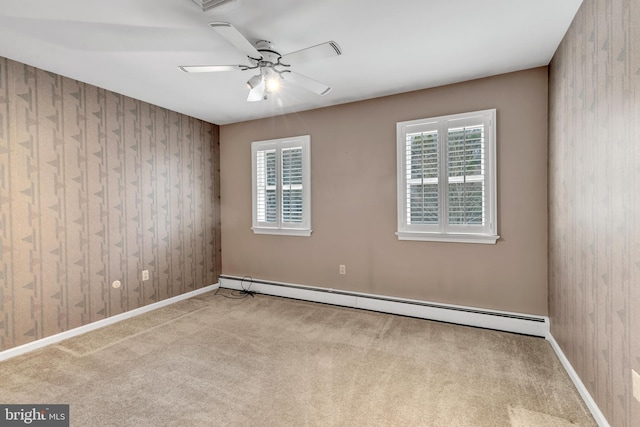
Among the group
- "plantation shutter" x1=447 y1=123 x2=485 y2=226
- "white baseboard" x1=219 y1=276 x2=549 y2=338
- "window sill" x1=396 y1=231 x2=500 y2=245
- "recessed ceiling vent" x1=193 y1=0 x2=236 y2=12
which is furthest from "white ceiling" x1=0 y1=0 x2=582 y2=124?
"white baseboard" x1=219 y1=276 x2=549 y2=338

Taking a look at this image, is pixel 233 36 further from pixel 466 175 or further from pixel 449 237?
pixel 449 237

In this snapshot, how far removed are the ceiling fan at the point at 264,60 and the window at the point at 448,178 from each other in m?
1.37

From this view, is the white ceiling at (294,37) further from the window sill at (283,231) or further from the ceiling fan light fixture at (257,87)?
the window sill at (283,231)

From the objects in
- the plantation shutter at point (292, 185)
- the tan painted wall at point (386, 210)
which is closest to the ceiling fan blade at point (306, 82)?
the tan painted wall at point (386, 210)

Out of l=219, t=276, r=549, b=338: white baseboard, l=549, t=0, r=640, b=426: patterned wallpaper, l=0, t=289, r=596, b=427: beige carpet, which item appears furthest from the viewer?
l=219, t=276, r=549, b=338: white baseboard

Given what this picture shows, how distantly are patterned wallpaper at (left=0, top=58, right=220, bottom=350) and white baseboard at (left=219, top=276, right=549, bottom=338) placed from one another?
130 centimetres

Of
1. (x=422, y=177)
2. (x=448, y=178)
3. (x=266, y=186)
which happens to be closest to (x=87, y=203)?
(x=266, y=186)

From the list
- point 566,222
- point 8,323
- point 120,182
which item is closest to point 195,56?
point 120,182

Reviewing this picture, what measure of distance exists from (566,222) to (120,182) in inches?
171

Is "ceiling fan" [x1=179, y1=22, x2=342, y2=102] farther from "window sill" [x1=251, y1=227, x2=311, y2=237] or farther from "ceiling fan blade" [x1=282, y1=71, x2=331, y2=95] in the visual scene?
"window sill" [x1=251, y1=227, x2=311, y2=237]

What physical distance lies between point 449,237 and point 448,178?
0.63 metres

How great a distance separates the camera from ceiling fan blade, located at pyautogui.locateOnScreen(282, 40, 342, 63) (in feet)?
6.33

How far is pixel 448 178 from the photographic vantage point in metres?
3.19

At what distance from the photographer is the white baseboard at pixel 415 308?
289cm
